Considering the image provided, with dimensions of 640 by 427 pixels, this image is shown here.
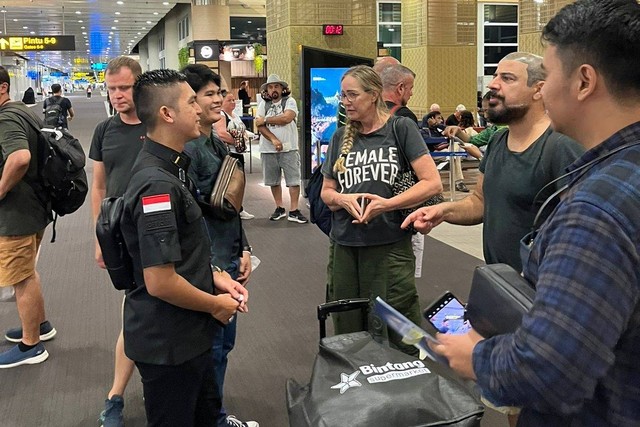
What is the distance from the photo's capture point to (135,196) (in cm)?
185

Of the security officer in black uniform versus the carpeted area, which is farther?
the carpeted area

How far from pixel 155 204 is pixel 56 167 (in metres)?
1.90

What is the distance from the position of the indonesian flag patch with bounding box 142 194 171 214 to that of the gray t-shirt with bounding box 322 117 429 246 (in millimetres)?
1066

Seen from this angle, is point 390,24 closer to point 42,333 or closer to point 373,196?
point 42,333

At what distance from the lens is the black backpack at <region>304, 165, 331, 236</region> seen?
2969 mm

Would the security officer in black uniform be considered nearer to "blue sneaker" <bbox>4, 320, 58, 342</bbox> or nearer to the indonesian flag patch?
the indonesian flag patch

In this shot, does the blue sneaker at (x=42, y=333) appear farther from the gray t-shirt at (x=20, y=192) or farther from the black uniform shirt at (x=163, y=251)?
the black uniform shirt at (x=163, y=251)

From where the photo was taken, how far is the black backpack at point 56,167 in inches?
136

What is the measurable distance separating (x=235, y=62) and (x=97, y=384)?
19932 mm

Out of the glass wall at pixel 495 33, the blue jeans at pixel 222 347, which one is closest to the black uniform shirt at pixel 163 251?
the blue jeans at pixel 222 347

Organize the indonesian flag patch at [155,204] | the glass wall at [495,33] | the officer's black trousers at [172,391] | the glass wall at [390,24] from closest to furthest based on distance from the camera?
the indonesian flag patch at [155,204], the officer's black trousers at [172,391], the glass wall at [390,24], the glass wall at [495,33]

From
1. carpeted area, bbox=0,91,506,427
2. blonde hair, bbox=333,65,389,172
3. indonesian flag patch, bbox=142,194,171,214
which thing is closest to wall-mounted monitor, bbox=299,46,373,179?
carpeted area, bbox=0,91,506,427

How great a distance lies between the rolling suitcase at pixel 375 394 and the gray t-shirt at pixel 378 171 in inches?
36.9

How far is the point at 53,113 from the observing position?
13.0m
